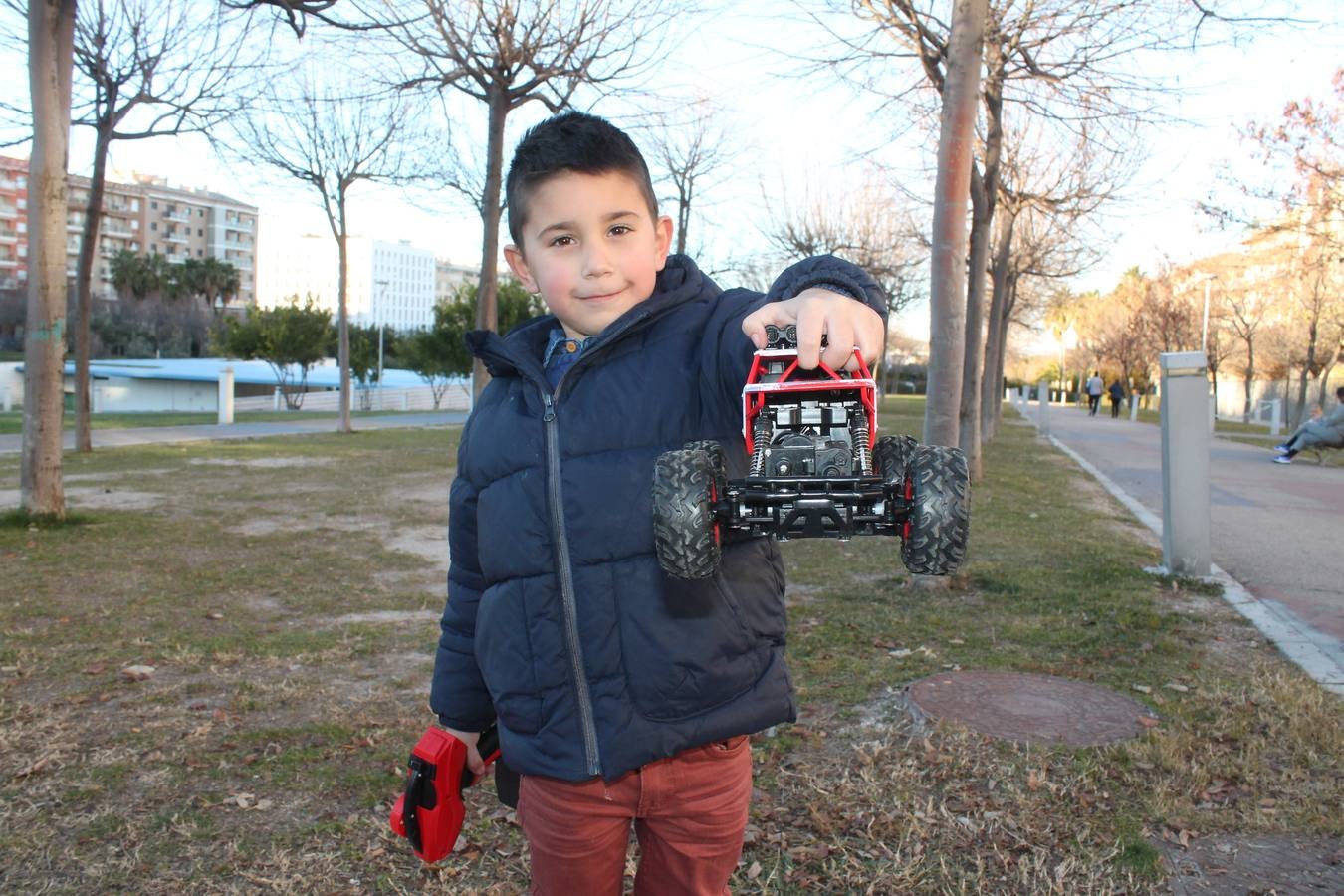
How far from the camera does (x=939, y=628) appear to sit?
6.16 m

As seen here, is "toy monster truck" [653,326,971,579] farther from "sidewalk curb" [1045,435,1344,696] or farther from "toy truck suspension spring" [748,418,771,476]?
"sidewalk curb" [1045,435,1344,696]

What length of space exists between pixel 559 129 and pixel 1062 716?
360cm

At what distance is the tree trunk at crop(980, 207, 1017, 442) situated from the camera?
19375 millimetres

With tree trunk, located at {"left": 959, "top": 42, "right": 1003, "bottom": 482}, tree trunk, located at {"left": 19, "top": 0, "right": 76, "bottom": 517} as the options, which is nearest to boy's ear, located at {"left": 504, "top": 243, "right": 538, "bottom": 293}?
tree trunk, located at {"left": 19, "top": 0, "right": 76, "bottom": 517}

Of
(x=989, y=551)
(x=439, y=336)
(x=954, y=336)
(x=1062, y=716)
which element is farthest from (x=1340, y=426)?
(x=439, y=336)

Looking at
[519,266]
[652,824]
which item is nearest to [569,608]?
[652,824]

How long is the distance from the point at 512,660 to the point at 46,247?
28.9ft

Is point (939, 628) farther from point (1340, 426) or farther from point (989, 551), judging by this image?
point (1340, 426)

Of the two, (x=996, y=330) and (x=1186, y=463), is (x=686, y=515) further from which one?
(x=996, y=330)

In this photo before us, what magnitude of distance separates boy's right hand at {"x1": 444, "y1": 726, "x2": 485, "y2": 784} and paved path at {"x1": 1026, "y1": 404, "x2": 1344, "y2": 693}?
4.51 meters

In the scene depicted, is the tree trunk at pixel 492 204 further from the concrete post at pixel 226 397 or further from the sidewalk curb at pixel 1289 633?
the concrete post at pixel 226 397

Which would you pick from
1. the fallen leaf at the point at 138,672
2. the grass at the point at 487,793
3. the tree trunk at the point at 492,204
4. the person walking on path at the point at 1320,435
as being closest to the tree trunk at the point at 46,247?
the grass at the point at 487,793

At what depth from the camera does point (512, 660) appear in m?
2.01

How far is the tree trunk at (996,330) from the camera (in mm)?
19375
